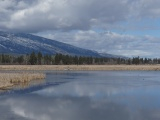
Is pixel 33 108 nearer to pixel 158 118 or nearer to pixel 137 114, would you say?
pixel 137 114

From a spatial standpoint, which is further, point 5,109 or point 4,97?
point 4,97

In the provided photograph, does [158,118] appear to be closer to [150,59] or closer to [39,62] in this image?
[39,62]

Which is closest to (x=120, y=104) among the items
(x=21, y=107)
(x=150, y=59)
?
(x=21, y=107)

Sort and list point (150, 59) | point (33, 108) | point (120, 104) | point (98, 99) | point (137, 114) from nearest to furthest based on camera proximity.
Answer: point (137, 114)
point (33, 108)
point (120, 104)
point (98, 99)
point (150, 59)

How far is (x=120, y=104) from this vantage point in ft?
73.6

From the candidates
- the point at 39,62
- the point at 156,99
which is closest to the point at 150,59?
the point at 39,62

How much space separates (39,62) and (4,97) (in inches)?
4591

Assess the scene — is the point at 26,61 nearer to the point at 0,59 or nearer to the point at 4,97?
the point at 0,59

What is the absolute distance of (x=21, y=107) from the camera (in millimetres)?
20922

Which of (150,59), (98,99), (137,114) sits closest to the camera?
(137,114)

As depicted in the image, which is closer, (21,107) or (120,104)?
(21,107)

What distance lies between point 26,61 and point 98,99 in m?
122

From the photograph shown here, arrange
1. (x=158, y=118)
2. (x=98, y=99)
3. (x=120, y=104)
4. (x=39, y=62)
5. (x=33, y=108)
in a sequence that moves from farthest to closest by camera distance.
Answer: (x=39, y=62), (x=98, y=99), (x=120, y=104), (x=33, y=108), (x=158, y=118)

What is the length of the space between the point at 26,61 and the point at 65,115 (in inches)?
5047
